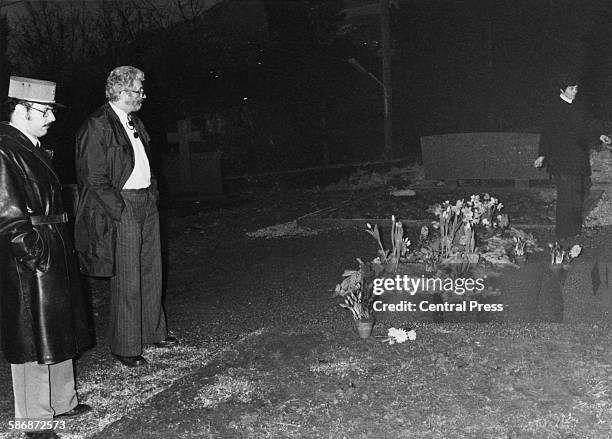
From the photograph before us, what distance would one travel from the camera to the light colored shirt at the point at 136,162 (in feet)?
15.8

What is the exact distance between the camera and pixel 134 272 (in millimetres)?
4867

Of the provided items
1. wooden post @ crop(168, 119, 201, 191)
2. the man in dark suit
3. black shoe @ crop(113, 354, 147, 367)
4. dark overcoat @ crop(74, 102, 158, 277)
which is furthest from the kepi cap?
wooden post @ crop(168, 119, 201, 191)

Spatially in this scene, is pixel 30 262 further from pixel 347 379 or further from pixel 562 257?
pixel 562 257

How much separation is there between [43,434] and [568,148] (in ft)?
18.5

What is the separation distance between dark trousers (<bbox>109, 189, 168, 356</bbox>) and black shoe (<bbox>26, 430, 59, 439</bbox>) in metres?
1.14

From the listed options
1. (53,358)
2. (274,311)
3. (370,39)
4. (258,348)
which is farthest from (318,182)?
(370,39)

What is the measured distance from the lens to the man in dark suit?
7359mm

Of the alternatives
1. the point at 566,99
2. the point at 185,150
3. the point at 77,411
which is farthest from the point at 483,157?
the point at 77,411

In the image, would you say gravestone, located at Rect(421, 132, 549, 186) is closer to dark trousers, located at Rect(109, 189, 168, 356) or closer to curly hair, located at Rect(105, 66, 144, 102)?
dark trousers, located at Rect(109, 189, 168, 356)

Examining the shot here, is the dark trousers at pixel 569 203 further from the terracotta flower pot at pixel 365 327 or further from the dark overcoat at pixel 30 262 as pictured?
the dark overcoat at pixel 30 262

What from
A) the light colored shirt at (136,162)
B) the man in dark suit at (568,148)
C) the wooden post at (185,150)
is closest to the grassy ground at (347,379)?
the light colored shirt at (136,162)

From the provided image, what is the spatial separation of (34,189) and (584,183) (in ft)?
19.1

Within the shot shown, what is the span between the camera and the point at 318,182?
61.4 feet

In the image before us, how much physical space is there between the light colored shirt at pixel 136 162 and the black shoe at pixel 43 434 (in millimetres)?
1651
